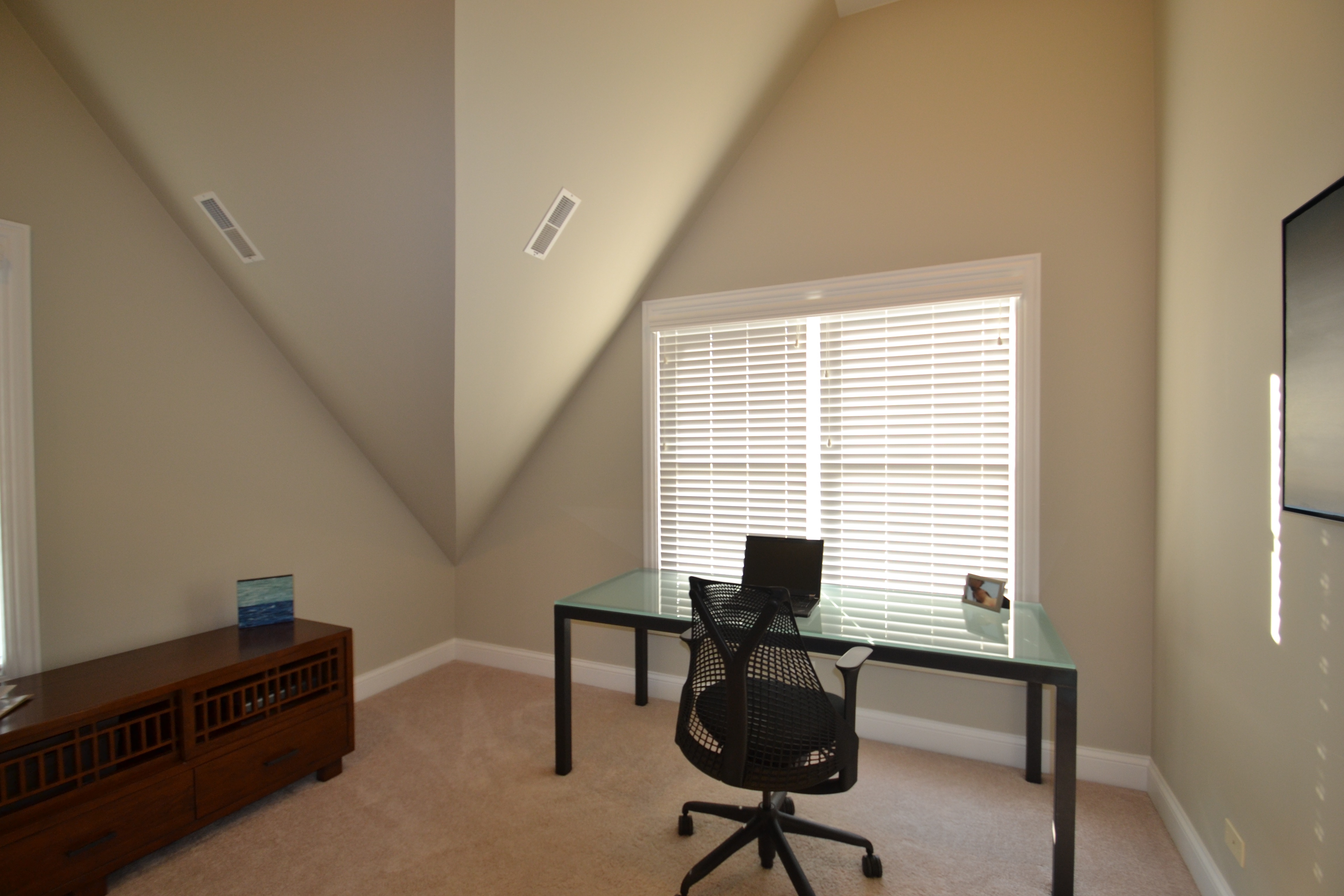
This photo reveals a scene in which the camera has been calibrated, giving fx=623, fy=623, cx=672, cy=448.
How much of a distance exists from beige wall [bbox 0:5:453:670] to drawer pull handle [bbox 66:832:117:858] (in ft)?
2.65

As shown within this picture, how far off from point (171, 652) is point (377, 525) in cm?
123

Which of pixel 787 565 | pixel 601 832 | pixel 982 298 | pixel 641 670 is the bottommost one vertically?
pixel 601 832

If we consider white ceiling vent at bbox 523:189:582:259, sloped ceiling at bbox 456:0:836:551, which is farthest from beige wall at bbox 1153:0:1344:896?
white ceiling vent at bbox 523:189:582:259

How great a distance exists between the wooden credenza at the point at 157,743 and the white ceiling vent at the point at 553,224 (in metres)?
1.87

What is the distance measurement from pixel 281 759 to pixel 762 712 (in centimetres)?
197

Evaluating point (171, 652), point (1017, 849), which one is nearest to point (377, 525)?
point (171, 652)

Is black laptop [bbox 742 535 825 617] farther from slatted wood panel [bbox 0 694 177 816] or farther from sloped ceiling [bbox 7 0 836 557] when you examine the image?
slatted wood panel [bbox 0 694 177 816]

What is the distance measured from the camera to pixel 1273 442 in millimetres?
1598

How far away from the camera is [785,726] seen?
1.81 m

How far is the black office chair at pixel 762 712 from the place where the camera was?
1771 mm

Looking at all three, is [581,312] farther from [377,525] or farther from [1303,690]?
[1303,690]

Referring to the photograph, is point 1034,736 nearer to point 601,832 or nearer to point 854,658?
point 854,658

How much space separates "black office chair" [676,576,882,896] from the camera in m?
1.77

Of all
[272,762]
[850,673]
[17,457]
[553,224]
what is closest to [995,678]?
[850,673]
